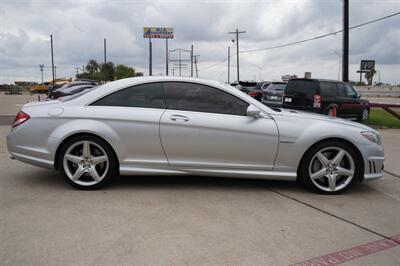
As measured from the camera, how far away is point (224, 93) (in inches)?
192

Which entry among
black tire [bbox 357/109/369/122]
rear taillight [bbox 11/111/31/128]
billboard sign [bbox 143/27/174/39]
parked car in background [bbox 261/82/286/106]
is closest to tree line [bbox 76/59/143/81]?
billboard sign [bbox 143/27/174/39]

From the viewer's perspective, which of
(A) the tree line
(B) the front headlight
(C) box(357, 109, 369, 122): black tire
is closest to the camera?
(B) the front headlight

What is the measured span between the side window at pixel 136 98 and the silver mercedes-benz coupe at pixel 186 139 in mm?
13

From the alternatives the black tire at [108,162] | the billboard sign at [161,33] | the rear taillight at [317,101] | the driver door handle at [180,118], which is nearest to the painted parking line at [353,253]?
the driver door handle at [180,118]

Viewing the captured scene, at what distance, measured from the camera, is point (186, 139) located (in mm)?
4723

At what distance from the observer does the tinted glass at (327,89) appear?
12.1 meters

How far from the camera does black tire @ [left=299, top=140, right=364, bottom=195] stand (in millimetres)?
4803

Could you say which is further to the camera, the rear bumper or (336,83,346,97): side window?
(336,83,346,97): side window

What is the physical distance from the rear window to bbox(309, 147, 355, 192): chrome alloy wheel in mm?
7401

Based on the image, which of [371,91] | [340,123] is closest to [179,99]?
[340,123]

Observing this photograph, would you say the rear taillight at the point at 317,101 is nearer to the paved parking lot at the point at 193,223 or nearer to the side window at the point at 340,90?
the side window at the point at 340,90

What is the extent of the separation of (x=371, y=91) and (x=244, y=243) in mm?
59719

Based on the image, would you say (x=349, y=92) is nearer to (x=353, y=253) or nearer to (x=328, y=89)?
(x=328, y=89)

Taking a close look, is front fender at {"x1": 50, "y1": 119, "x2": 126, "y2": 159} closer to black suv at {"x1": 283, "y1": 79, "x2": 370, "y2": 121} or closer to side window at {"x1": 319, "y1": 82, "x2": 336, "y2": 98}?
black suv at {"x1": 283, "y1": 79, "x2": 370, "y2": 121}
